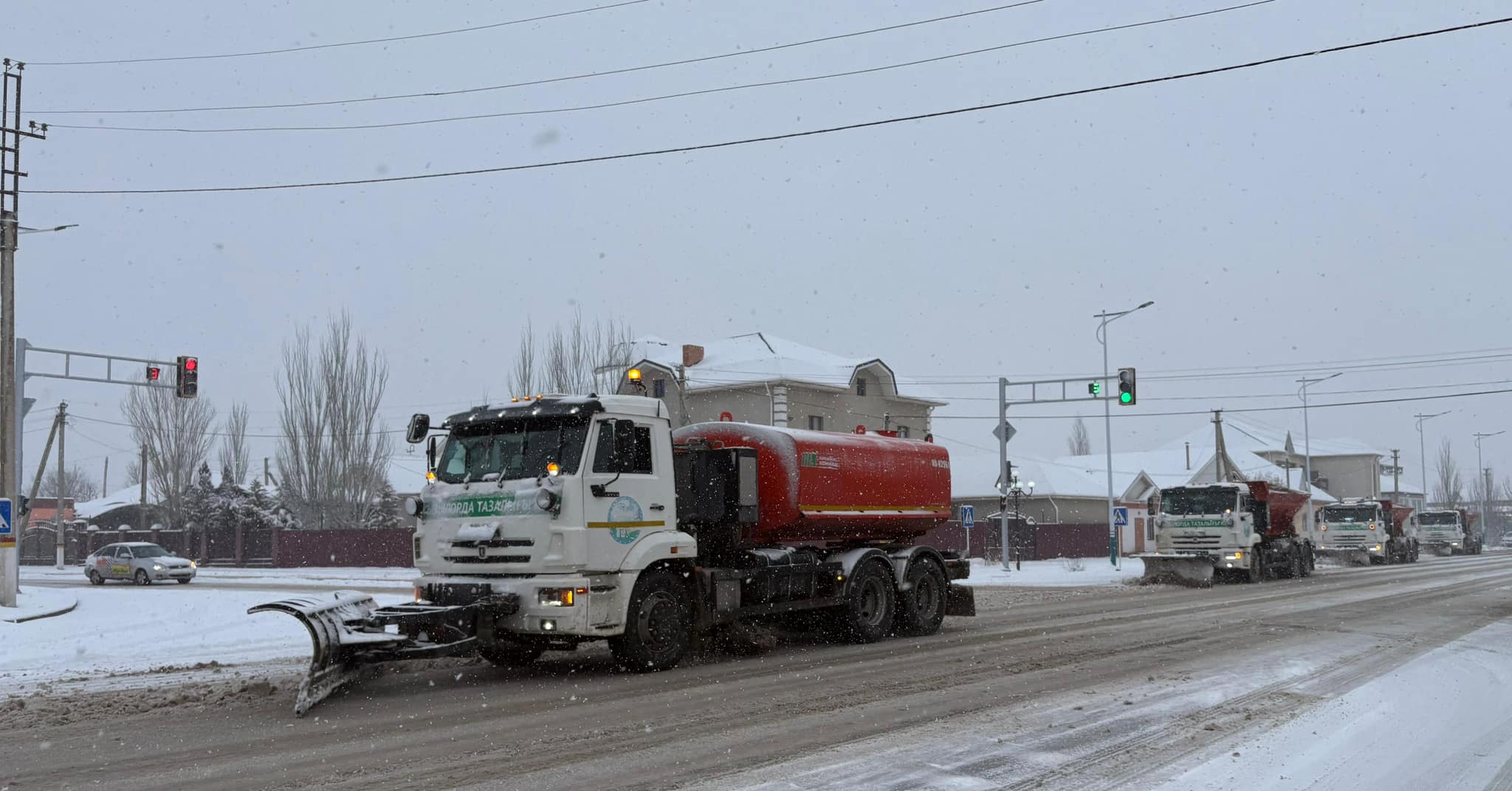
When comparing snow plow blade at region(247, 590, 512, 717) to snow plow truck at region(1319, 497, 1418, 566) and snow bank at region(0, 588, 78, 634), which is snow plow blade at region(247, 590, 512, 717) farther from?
snow plow truck at region(1319, 497, 1418, 566)

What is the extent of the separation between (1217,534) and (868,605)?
18.5 meters

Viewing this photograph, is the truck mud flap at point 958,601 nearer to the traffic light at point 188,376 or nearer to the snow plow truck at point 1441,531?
the traffic light at point 188,376

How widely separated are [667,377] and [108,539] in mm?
31567

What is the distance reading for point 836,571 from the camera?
1514 centimetres

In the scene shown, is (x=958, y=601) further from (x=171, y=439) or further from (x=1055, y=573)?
(x=171, y=439)

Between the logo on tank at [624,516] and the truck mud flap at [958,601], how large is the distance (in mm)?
6777

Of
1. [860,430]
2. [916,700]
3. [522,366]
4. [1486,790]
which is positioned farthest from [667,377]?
[1486,790]

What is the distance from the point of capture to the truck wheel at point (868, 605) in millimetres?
15451

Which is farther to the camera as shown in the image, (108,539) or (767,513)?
(108,539)

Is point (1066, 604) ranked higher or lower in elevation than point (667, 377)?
lower

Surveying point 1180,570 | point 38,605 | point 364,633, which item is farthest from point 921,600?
point 38,605

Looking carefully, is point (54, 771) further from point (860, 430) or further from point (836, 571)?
point (860, 430)

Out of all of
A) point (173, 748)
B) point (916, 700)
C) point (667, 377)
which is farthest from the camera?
point (667, 377)

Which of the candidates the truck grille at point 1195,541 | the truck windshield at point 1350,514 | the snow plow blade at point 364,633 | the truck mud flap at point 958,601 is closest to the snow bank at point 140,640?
the snow plow blade at point 364,633
